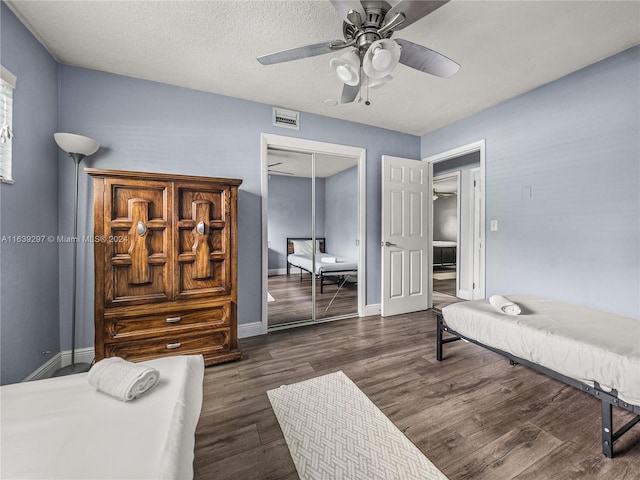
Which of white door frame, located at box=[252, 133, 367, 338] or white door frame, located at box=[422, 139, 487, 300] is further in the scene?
white door frame, located at box=[422, 139, 487, 300]

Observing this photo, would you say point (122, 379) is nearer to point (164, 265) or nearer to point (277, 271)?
point (164, 265)

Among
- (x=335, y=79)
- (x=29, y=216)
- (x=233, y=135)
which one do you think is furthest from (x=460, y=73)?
(x=29, y=216)

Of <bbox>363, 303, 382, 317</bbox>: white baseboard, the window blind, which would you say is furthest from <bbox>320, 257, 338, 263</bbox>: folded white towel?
the window blind

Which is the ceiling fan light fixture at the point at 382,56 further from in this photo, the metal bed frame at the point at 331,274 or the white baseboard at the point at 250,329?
the white baseboard at the point at 250,329

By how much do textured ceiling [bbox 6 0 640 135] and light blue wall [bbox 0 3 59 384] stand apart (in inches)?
9.4

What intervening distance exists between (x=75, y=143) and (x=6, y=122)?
15.5 inches

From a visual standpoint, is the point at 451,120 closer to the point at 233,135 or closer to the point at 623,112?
the point at 623,112

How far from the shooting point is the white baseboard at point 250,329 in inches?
117

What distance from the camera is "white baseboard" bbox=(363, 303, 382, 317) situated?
3.69 metres

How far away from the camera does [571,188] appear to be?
2.49 metres

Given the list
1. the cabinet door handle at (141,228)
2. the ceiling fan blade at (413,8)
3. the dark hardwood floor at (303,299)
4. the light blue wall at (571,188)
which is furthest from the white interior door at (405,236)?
the cabinet door handle at (141,228)

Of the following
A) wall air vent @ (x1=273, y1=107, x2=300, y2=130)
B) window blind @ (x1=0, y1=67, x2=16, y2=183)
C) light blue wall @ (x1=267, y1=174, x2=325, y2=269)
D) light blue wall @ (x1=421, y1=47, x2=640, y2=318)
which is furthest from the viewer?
light blue wall @ (x1=267, y1=174, x2=325, y2=269)

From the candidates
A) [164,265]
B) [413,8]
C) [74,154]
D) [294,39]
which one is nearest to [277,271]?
[164,265]

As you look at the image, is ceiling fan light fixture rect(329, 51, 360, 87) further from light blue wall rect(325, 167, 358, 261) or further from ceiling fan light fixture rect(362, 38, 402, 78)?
light blue wall rect(325, 167, 358, 261)
